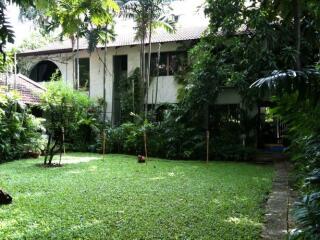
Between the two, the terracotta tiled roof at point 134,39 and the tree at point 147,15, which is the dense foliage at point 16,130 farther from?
the terracotta tiled roof at point 134,39

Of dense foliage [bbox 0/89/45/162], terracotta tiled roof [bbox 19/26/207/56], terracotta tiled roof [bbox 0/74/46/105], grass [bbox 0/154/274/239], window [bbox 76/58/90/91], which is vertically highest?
terracotta tiled roof [bbox 19/26/207/56]

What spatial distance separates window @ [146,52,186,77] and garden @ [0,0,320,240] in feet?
1.51

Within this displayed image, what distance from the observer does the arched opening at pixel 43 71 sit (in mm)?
22188

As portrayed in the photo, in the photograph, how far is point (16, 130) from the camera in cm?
1334

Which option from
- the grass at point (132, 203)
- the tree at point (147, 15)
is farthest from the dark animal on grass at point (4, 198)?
the tree at point (147, 15)

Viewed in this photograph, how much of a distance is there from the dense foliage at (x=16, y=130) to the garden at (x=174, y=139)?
→ 46mm

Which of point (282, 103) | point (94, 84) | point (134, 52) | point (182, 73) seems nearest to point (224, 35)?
point (182, 73)

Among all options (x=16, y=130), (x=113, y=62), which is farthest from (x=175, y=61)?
(x=16, y=130)

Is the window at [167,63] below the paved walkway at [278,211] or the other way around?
the other way around

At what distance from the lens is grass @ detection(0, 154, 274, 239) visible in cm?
492

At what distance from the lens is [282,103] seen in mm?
2537

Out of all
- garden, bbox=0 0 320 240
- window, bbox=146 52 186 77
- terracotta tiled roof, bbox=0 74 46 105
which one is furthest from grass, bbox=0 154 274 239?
window, bbox=146 52 186 77

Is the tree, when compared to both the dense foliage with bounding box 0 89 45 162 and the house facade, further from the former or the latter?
the dense foliage with bounding box 0 89 45 162

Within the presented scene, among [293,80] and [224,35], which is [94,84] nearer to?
[224,35]
